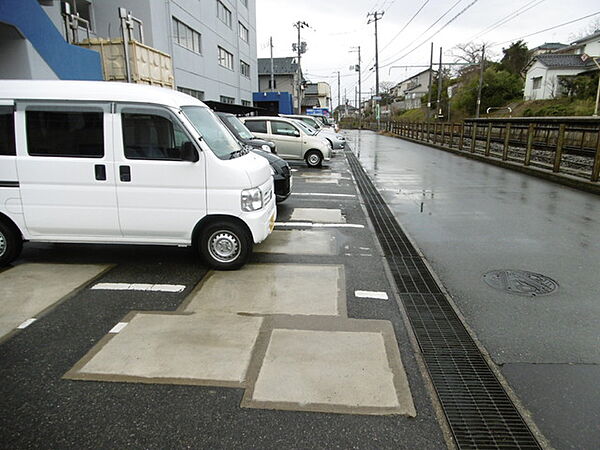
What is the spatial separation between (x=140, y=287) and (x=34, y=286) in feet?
3.82

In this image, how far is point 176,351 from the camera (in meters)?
3.37

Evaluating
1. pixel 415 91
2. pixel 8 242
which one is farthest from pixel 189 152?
pixel 415 91

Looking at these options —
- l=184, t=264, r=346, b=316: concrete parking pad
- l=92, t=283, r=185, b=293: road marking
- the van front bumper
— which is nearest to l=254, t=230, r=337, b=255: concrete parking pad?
l=184, t=264, r=346, b=316: concrete parking pad

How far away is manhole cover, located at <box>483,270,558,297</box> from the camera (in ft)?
15.2

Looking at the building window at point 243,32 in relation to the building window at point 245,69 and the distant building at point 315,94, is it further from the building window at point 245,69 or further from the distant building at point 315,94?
the distant building at point 315,94

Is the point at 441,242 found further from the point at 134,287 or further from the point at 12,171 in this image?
the point at 12,171

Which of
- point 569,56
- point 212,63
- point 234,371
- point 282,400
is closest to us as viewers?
point 282,400

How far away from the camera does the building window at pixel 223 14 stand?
2983cm

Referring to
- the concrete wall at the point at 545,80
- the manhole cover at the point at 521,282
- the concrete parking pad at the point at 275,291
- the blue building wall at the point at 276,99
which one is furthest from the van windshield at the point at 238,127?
the concrete wall at the point at 545,80

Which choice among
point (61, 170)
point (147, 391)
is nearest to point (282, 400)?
point (147, 391)

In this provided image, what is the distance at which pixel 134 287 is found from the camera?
15.1 feet

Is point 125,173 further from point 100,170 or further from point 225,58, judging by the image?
point 225,58

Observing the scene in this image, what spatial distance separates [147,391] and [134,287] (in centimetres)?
194

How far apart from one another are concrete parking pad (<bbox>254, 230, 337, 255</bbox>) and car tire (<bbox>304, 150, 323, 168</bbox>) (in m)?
9.11
